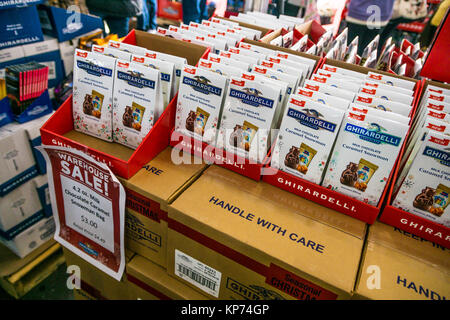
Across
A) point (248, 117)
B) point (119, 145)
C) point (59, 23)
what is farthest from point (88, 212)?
point (59, 23)

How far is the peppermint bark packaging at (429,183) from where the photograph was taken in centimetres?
93

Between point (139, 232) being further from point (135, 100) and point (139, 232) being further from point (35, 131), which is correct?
point (35, 131)

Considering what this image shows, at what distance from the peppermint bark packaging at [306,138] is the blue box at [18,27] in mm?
1865

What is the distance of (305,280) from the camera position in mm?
886

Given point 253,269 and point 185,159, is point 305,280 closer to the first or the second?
point 253,269

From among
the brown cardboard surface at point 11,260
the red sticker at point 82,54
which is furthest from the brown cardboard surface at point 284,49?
the brown cardboard surface at point 11,260

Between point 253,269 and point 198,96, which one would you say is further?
point 198,96

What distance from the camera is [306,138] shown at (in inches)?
42.1

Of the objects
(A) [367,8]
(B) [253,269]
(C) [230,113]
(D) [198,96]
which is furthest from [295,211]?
(A) [367,8]

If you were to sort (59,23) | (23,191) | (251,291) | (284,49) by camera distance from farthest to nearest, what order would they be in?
(59,23), (23,191), (284,49), (251,291)

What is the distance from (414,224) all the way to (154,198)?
0.87 m

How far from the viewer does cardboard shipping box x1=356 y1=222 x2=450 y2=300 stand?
33.2 inches

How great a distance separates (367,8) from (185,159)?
→ 2317 mm

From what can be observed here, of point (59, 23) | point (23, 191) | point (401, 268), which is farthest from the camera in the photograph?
point (59, 23)
